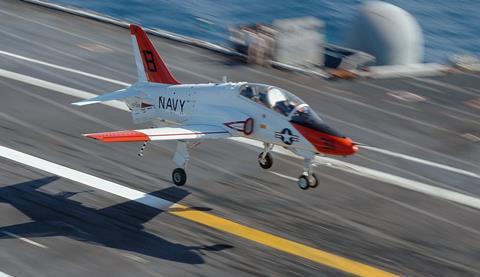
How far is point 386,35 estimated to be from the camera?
48250 mm

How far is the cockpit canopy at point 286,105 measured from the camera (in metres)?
26.4

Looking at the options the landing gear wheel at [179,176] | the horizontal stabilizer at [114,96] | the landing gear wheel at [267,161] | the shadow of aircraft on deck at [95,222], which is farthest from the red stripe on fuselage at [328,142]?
the horizontal stabilizer at [114,96]

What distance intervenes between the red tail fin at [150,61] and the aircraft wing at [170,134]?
2920mm

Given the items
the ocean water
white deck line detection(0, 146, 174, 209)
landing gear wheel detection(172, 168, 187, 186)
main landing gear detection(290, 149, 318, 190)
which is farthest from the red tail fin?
the ocean water

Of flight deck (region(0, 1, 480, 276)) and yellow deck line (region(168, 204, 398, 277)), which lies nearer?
yellow deck line (region(168, 204, 398, 277))

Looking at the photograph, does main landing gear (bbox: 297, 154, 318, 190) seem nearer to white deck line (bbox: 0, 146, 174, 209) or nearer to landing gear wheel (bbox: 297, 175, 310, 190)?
landing gear wheel (bbox: 297, 175, 310, 190)

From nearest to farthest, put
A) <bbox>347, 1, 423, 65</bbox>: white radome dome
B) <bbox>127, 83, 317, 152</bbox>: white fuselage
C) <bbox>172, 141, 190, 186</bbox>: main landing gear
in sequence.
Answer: <bbox>127, 83, 317, 152</bbox>: white fuselage → <bbox>172, 141, 190, 186</bbox>: main landing gear → <bbox>347, 1, 423, 65</bbox>: white radome dome

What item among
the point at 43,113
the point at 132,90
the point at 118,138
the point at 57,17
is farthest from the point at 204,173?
the point at 57,17

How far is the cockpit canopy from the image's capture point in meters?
26.4

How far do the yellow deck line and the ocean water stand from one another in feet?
156

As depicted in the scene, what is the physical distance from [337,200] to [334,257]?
455cm

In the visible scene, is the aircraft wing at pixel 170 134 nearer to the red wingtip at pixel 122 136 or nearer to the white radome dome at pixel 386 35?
the red wingtip at pixel 122 136

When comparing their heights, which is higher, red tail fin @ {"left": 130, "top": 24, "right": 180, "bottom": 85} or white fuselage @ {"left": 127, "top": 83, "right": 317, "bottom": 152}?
red tail fin @ {"left": 130, "top": 24, "right": 180, "bottom": 85}

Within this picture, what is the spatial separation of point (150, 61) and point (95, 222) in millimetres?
6693
